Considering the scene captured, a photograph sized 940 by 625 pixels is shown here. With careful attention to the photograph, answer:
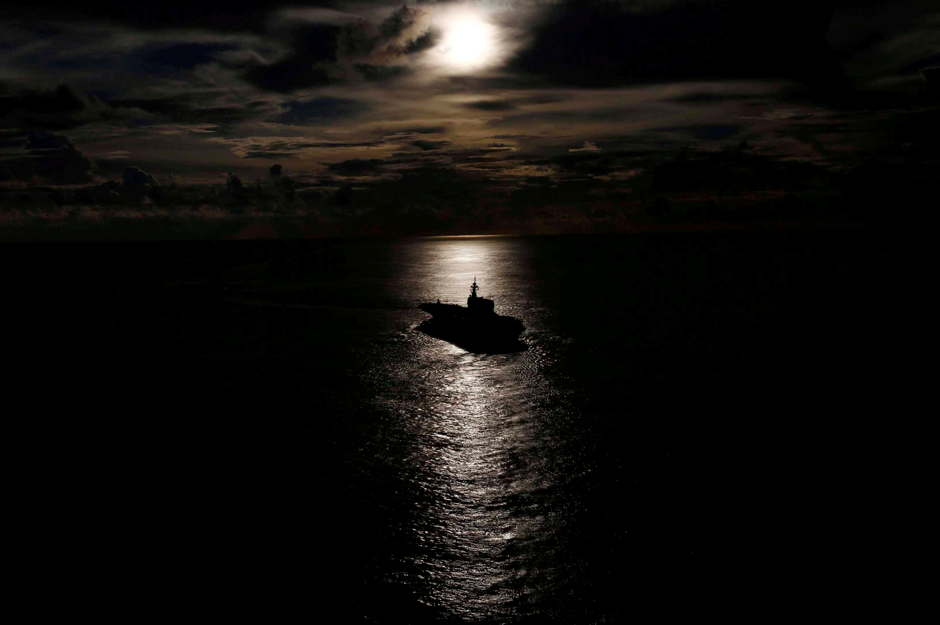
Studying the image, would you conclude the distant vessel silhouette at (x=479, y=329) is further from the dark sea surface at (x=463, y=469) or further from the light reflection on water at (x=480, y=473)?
the light reflection on water at (x=480, y=473)

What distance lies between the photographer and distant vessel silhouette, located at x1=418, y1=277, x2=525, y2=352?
213ft

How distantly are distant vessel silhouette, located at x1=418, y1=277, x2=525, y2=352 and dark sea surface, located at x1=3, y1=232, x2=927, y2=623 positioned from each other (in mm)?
3011

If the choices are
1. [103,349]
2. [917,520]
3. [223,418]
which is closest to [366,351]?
[223,418]

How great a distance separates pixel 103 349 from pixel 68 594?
168 ft

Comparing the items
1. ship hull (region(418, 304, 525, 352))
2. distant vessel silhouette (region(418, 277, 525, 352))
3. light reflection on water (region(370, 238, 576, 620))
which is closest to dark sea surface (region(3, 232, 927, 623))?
light reflection on water (region(370, 238, 576, 620))

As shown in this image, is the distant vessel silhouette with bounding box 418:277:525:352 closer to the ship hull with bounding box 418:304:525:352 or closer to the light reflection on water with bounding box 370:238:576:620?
the ship hull with bounding box 418:304:525:352

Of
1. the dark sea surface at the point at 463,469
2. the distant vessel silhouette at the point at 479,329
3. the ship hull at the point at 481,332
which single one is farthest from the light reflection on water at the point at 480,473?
the distant vessel silhouette at the point at 479,329

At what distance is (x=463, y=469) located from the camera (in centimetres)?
3028

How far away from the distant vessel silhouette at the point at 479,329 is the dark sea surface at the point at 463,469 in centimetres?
301

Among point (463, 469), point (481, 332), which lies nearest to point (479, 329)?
point (481, 332)

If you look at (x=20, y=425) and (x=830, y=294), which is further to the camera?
(x=830, y=294)

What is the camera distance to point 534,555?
21609 mm

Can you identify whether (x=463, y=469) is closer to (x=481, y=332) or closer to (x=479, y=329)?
(x=481, y=332)

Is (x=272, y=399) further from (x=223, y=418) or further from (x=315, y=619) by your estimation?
(x=315, y=619)
